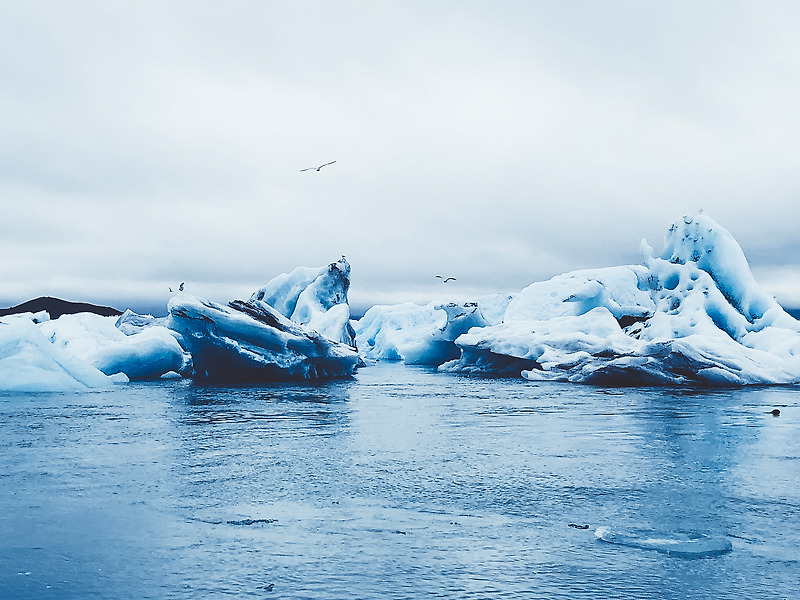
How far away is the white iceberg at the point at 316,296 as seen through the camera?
2792 cm

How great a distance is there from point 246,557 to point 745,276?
2280cm

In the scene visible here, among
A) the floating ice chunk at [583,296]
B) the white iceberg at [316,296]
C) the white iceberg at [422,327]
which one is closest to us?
the white iceberg at [316,296]

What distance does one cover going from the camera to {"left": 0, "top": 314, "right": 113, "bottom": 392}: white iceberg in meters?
15.5

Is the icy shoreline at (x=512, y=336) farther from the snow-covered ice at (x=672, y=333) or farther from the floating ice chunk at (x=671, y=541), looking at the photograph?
the floating ice chunk at (x=671, y=541)

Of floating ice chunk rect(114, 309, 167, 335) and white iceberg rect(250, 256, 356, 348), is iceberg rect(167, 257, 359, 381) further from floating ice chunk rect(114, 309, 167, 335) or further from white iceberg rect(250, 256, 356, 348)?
floating ice chunk rect(114, 309, 167, 335)

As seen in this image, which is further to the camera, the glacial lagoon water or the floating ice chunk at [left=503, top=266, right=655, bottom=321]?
the floating ice chunk at [left=503, top=266, right=655, bottom=321]

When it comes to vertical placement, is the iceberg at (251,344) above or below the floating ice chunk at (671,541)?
above

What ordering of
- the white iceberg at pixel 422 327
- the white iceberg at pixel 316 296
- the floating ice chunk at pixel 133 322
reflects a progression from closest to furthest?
1. the white iceberg at pixel 316 296
2. the white iceberg at pixel 422 327
3. the floating ice chunk at pixel 133 322

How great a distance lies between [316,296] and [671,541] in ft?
89.5

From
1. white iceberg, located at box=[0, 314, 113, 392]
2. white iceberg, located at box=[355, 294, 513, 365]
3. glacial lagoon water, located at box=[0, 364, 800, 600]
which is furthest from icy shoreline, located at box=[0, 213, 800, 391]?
glacial lagoon water, located at box=[0, 364, 800, 600]

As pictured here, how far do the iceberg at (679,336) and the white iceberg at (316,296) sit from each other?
4.83m

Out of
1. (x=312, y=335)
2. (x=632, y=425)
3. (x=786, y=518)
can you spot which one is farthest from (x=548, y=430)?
(x=312, y=335)

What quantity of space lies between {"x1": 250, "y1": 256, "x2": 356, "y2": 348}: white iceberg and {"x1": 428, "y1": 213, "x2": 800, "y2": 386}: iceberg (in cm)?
483

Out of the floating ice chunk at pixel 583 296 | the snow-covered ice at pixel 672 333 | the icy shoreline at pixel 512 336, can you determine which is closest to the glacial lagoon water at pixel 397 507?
the icy shoreline at pixel 512 336
